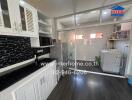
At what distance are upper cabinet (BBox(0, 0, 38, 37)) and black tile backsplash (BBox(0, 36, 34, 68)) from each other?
0.28 meters

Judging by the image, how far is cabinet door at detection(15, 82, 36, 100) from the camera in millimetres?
1097

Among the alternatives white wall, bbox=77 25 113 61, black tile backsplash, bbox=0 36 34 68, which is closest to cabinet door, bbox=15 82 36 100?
black tile backsplash, bbox=0 36 34 68

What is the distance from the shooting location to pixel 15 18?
1243 millimetres

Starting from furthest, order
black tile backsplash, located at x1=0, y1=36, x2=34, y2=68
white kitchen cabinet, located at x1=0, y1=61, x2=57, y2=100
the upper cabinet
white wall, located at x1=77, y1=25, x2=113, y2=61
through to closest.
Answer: white wall, located at x1=77, y1=25, x2=113, y2=61 → black tile backsplash, located at x1=0, y1=36, x2=34, y2=68 → the upper cabinet → white kitchen cabinet, located at x1=0, y1=61, x2=57, y2=100

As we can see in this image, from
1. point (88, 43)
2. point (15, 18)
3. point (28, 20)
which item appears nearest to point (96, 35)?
point (88, 43)

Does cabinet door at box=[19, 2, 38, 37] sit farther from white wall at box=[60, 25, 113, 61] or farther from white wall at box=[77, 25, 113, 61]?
white wall at box=[77, 25, 113, 61]

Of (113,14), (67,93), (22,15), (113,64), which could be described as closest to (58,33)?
(22,15)

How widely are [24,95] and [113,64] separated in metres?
3.20

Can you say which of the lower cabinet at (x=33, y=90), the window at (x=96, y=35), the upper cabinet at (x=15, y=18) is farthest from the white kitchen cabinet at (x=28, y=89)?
the window at (x=96, y=35)

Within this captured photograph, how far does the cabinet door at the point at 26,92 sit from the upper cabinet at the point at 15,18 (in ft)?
3.01

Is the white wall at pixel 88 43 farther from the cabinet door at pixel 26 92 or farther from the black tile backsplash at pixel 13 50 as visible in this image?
the cabinet door at pixel 26 92

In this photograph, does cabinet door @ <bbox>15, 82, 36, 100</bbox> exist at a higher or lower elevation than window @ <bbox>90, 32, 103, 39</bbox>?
lower

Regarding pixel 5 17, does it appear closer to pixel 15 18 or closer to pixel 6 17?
pixel 6 17

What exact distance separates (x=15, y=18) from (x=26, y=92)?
1292 mm
